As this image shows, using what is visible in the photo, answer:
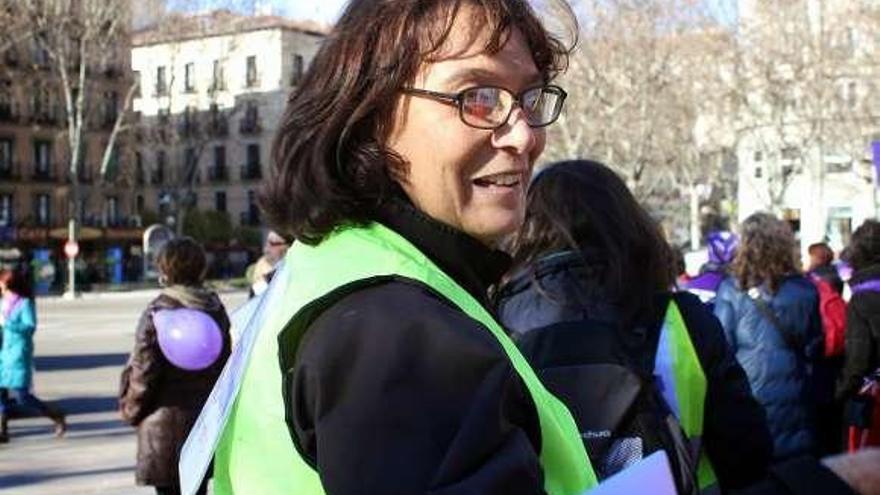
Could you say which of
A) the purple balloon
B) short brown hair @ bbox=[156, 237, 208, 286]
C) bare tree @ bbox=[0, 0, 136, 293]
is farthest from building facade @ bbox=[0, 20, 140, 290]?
the purple balloon

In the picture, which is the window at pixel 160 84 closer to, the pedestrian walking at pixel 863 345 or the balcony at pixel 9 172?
the balcony at pixel 9 172

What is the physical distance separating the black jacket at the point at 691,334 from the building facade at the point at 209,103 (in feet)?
83.7

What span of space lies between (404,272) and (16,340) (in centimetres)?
982

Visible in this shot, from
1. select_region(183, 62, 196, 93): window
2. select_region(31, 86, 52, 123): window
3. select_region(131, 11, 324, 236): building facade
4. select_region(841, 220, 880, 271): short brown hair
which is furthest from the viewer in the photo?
select_region(31, 86, 52, 123): window

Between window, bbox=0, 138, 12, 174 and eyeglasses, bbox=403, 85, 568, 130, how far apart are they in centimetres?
6130

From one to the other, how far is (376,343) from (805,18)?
31.2 m

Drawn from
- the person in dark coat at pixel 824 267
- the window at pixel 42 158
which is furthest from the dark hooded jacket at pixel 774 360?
the window at pixel 42 158

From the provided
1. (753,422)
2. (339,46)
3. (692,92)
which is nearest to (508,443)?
(339,46)

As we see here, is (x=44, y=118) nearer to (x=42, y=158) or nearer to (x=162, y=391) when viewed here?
(x=42, y=158)

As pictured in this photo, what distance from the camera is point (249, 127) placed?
78.6 meters

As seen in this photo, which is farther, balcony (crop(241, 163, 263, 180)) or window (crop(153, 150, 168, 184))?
balcony (crop(241, 163, 263, 180))

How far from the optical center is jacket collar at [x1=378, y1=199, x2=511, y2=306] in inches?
62.8

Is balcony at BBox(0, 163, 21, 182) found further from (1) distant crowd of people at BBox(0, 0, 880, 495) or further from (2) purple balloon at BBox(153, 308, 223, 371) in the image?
(1) distant crowd of people at BBox(0, 0, 880, 495)

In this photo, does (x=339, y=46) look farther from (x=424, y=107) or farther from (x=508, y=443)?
(x=508, y=443)
